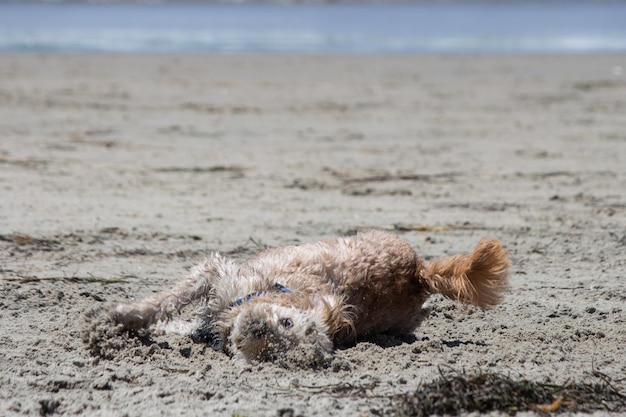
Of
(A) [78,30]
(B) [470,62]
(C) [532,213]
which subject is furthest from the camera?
(A) [78,30]

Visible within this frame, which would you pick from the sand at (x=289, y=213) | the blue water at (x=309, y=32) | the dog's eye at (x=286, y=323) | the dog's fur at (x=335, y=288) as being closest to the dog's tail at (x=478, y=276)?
the dog's fur at (x=335, y=288)

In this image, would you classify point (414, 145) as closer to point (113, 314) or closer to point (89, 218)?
point (89, 218)

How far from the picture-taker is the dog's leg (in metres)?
4.73

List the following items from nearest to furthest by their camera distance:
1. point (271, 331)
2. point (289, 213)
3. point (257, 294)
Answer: point (271, 331) < point (257, 294) < point (289, 213)

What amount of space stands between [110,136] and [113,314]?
233 inches

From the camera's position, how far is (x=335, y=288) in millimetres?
4789

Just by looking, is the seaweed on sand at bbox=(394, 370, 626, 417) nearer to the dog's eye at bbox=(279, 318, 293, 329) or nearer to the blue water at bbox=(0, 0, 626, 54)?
the dog's eye at bbox=(279, 318, 293, 329)

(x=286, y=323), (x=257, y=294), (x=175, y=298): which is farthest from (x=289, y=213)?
(x=286, y=323)

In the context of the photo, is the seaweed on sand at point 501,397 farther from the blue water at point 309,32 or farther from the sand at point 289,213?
the blue water at point 309,32

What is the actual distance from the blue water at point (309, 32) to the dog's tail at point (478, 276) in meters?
18.1

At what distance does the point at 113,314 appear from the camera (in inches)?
185

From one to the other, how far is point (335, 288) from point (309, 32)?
26566 millimetres

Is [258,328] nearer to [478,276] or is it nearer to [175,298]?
[175,298]

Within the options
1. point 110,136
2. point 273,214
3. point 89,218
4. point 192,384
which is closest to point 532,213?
point 273,214
